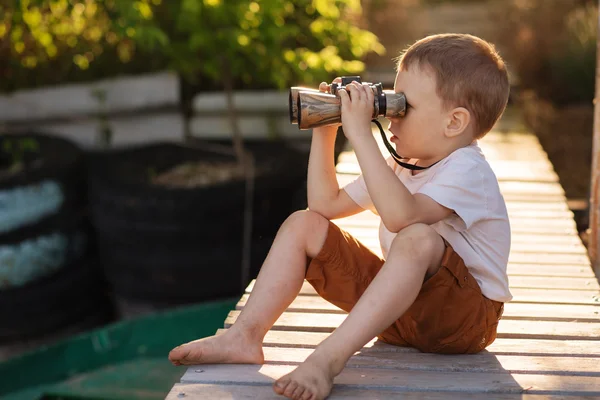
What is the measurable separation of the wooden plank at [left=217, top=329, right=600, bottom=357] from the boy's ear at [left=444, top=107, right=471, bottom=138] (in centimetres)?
66

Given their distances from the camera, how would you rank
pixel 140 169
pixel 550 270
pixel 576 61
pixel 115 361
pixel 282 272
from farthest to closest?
pixel 576 61, pixel 140 169, pixel 115 361, pixel 550 270, pixel 282 272

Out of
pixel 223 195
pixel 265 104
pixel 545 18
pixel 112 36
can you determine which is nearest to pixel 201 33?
pixel 223 195

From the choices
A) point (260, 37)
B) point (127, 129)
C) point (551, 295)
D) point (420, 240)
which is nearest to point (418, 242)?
point (420, 240)

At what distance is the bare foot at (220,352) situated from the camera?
2.39 meters

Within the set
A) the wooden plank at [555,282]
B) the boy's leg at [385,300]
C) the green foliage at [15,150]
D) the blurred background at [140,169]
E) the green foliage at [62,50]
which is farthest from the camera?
the green foliage at [62,50]

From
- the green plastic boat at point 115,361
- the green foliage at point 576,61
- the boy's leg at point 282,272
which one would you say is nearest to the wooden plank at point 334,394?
the boy's leg at point 282,272

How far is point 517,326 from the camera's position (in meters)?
2.80

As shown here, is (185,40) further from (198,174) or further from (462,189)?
(462,189)

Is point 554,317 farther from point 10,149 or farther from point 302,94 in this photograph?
point 10,149

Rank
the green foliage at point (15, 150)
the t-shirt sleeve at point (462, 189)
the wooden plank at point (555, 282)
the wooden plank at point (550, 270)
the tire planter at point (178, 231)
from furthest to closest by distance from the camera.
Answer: the green foliage at point (15, 150)
the tire planter at point (178, 231)
the wooden plank at point (550, 270)
the wooden plank at point (555, 282)
the t-shirt sleeve at point (462, 189)

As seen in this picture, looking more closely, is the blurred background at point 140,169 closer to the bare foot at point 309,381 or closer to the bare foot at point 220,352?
the bare foot at point 220,352

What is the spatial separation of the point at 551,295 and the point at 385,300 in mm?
1076

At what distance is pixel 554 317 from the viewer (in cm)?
287

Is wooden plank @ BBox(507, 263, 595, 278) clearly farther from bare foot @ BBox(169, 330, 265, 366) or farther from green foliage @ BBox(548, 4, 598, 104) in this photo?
green foliage @ BBox(548, 4, 598, 104)
